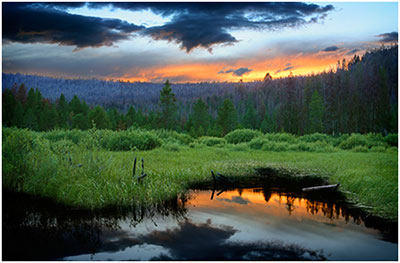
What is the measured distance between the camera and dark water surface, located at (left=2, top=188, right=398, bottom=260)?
6707 mm

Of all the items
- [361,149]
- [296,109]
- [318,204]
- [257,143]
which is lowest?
[361,149]

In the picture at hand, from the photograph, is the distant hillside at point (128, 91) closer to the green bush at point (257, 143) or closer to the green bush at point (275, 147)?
the green bush at point (257, 143)

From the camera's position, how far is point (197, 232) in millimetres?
7727

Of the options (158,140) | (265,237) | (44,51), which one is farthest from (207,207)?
(158,140)

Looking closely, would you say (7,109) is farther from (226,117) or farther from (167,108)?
(226,117)

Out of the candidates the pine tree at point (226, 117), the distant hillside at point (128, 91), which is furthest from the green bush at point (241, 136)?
the distant hillside at point (128, 91)

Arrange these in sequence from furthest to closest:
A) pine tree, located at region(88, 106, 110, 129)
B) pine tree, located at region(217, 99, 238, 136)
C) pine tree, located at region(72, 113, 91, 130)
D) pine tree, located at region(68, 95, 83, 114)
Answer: pine tree, located at region(68, 95, 83, 114) < pine tree, located at region(217, 99, 238, 136) < pine tree, located at region(72, 113, 91, 130) < pine tree, located at region(88, 106, 110, 129)

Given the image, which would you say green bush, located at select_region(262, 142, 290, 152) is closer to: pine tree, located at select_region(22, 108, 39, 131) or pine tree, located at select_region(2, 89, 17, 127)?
pine tree, located at select_region(2, 89, 17, 127)

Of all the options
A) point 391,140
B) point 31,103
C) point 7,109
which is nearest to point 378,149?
point 391,140

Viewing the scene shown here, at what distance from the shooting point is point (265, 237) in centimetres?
741

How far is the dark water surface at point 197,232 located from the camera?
22.0 ft

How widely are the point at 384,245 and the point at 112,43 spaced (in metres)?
12.3

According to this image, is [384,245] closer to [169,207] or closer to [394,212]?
[394,212]

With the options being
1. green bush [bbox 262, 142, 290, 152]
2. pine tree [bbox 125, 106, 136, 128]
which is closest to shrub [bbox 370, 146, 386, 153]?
green bush [bbox 262, 142, 290, 152]
